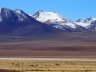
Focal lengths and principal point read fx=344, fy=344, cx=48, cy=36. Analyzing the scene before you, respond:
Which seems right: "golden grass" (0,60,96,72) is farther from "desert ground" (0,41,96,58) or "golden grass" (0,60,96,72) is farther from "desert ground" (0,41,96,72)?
"desert ground" (0,41,96,58)

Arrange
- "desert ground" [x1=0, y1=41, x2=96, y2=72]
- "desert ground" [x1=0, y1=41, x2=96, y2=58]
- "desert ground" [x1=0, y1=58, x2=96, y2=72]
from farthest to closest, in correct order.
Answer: "desert ground" [x1=0, y1=41, x2=96, y2=58], "desert ground" [x1=0, y1=41, x2=96, y2=72], "desert ground" [x1=0, y1=58, x2=96, y2=72]

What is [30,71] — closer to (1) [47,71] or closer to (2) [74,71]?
(1) [47,71]

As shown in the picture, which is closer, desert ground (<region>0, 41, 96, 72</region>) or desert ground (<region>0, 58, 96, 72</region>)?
desert ground (<region>0, 58, 96, 72</region>)

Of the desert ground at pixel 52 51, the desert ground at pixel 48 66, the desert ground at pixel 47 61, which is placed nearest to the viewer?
the desert ground at pixel 48 66

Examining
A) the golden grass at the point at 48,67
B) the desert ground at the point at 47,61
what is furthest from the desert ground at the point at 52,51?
the golden grass at the point at 48,67

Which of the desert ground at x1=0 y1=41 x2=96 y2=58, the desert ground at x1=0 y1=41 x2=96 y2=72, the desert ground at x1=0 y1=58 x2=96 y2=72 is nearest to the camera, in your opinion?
the desert ground at x1=0 y1=58 x2=96 y2=72

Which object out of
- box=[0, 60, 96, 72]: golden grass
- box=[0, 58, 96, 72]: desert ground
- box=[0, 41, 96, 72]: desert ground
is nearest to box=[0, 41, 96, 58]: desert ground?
box=[0, 41, 96, 72]: desert ground

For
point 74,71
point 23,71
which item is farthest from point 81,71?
point 23,71

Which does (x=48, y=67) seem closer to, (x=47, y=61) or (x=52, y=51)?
(x=47, y=61)

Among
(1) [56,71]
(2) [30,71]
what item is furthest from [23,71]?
(1) [56,71]

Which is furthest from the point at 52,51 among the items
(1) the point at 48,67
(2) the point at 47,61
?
(1) the point at 48,67

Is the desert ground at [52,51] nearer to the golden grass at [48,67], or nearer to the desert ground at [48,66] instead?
the desert ground at [48,66]

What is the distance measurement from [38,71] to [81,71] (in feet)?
19.7

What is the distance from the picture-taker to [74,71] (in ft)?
157
